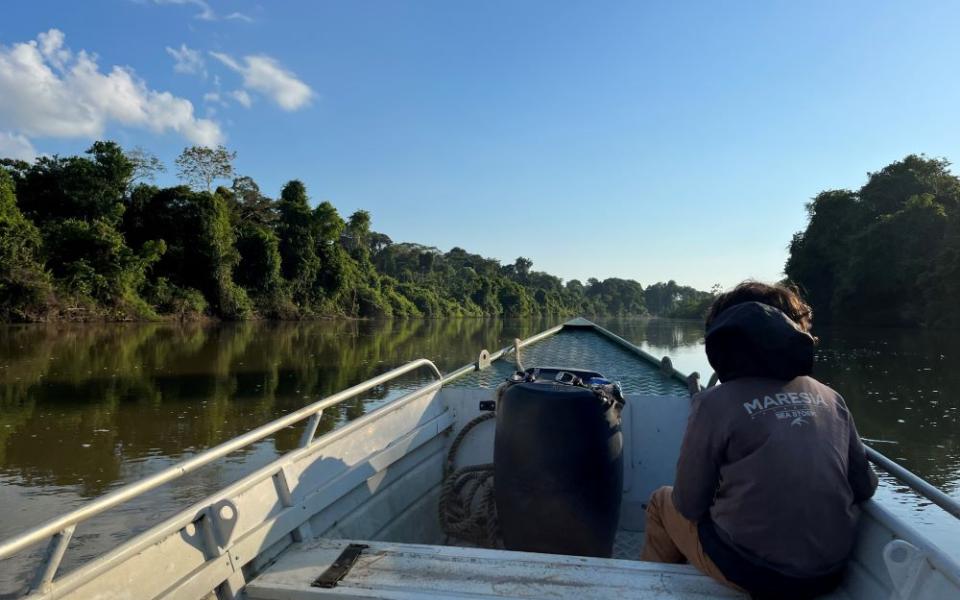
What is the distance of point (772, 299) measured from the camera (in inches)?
80.7

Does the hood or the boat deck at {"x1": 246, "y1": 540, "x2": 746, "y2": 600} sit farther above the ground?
the hood

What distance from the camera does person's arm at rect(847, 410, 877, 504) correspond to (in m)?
1.90

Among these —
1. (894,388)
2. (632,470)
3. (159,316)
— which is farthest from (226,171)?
(632,470)

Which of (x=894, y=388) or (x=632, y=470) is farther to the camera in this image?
(x=894, y=388)

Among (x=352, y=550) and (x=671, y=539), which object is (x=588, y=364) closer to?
(x=671, y=539)

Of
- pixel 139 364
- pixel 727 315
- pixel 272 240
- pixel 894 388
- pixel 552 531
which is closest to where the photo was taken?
pixel 727 315

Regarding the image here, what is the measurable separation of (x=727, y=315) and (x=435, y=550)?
4.31ft

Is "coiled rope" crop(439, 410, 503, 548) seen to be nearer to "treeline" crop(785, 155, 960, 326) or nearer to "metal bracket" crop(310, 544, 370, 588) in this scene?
"metal bracket" crop(310, 544, 370, 588)

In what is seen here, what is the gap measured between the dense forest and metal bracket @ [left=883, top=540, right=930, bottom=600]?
26679mm

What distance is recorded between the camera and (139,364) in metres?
13.1

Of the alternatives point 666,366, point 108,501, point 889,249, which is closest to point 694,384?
point 666,366

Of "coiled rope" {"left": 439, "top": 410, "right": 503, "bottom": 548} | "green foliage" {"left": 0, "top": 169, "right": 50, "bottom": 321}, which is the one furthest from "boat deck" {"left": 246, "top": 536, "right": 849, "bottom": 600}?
"green foliage" {"left": 0, "top": 169, "right": 50, "bottom": 321}

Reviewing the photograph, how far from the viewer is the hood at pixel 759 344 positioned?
179cm

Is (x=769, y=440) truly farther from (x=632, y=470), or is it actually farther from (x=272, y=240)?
(x=272, y=240)
